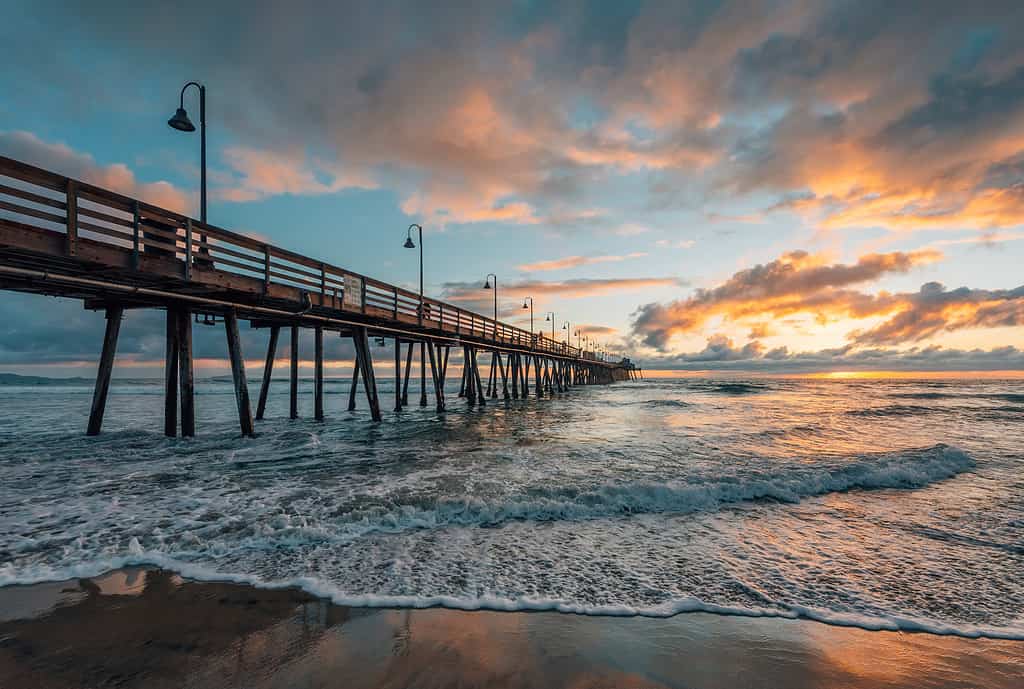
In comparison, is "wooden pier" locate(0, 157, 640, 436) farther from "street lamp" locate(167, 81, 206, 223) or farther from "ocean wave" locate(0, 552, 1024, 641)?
"ocean wave" locate(0, 552, 1024, 641)

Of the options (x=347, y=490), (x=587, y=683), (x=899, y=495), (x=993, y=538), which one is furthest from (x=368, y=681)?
(x=899, y=495)

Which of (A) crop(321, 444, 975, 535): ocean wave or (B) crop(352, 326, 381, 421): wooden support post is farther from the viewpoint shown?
(B) crop(352, 326, 381, 421): wooden support post

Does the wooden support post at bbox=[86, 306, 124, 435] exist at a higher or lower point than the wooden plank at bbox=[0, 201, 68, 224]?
lower

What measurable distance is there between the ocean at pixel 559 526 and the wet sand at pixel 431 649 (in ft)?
0.83

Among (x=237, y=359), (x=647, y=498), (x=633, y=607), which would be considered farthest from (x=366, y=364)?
(x=633, y=607)

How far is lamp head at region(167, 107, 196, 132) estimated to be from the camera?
1041cm

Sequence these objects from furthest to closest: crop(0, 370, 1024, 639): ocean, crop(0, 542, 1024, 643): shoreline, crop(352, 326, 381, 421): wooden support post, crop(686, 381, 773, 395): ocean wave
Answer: crop(686, 381, 773, 395): ocean wave < crop(352, 326, 381, 421): wooden support post < crop(0, 370, 1024, 639): ocean < crop(0, 542, 1024, 643): shoreline

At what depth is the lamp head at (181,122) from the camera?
10.4 meters

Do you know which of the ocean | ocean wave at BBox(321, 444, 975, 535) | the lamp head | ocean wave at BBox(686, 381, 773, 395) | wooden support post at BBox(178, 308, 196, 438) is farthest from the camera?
ocean wave at BBox(686, 381, 773, 395)

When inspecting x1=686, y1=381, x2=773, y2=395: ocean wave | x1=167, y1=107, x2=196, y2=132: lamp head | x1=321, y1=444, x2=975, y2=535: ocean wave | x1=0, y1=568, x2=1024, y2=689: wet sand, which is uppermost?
x1=167, y1=107, x2=196, y2=132: lamp head

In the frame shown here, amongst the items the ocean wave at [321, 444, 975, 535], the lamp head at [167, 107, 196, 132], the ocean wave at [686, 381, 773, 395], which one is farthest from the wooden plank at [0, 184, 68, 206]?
the ocean wave at [686, 381, 773, 395]

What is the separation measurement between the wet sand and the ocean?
0.83 ft

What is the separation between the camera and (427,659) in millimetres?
2877

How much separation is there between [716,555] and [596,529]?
142 cm
